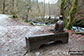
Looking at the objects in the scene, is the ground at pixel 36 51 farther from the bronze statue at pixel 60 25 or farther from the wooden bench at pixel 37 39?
the bronze statue at pixel 60 25

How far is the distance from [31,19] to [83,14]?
466 inches

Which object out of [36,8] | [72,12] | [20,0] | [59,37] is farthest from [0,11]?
[59,37]

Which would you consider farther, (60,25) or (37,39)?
(60,25)

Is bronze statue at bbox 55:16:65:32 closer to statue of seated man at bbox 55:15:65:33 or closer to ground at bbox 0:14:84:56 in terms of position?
statue of seated man at bbox 55:15:65:33

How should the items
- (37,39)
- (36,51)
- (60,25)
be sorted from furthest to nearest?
(60,25) → (37,39) → (36,51)

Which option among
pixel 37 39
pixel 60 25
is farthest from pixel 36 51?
pixel 60 25

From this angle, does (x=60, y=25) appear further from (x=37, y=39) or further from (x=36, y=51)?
(x=36, y=51)

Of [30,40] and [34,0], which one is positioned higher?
[34,0]

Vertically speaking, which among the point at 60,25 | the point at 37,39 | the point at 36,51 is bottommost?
the point at 36,51

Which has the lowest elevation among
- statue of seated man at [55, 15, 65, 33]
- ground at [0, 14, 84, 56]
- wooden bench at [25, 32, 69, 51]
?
ground at [0, 14, 84, 56]

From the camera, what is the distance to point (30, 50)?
156 inches

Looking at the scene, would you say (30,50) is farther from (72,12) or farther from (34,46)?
(72,12)

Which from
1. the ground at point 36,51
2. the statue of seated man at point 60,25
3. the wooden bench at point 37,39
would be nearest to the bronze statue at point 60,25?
the statue of seated man at point 60,25

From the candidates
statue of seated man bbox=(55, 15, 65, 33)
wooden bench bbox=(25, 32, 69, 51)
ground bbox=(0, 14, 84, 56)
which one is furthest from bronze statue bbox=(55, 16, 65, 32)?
ground bbox=(0, 14, 84, 56)
